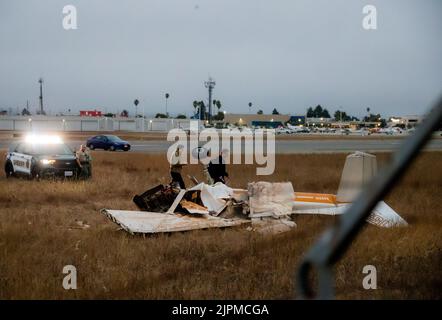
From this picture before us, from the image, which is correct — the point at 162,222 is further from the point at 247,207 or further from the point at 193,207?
the point at 247,207

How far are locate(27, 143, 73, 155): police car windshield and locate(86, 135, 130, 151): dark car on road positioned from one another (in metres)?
16.6

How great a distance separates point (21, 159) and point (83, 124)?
6028 cm

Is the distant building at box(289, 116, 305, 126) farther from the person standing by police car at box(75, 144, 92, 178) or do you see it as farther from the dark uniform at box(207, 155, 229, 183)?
the dark uniform at box(207, 155, 229, 183)

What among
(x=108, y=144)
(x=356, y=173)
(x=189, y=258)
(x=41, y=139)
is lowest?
(x=189, y=258)

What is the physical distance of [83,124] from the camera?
73438 millimetres

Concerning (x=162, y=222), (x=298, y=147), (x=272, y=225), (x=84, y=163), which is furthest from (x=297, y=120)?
(x=162, y=222)

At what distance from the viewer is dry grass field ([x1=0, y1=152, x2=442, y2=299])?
17.8 ft

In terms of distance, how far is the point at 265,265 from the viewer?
6555 millimetres

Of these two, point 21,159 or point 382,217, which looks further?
point 21,159

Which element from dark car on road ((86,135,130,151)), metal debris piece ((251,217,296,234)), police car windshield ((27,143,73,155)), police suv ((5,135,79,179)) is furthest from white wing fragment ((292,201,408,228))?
dark car on road ((86,135,130,151))

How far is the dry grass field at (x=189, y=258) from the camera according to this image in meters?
5.42
